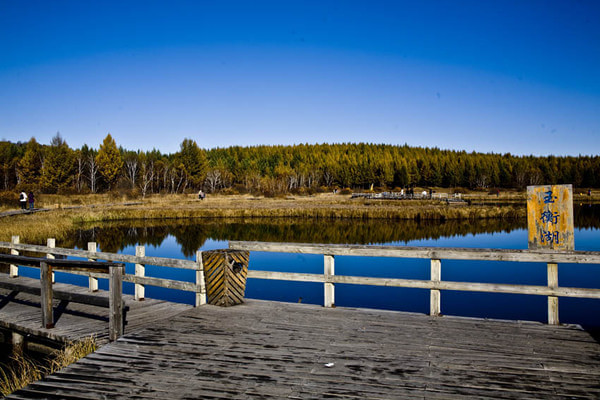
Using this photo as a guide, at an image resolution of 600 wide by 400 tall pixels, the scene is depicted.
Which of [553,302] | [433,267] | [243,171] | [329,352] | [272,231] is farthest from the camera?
[243,171]

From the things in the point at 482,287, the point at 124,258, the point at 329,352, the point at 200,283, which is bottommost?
the point at 329,352

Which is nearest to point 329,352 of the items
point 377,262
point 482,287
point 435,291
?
point 435,291

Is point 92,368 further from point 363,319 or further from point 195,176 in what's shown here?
point 195,176

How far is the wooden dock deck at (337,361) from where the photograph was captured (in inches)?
173

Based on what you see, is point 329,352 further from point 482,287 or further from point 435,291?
point 482,287

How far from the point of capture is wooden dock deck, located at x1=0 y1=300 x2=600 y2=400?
441cm

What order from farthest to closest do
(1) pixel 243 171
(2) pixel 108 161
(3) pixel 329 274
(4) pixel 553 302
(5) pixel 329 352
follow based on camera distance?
(1) pixel 243 171 < (2) pixel 108 161 < (3) pixel 329 274 < (4) pixel 553 302 < (5) pixel 329 352

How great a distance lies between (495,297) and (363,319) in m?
11.1

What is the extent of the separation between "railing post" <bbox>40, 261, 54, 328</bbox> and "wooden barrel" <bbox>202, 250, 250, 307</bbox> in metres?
2.50

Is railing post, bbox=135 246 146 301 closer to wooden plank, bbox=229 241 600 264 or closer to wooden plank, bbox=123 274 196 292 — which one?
wooden plank, bbox=123 274 196 292

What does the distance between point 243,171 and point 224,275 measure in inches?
5002

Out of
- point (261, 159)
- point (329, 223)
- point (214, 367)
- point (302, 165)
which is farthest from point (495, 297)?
point (261, 159)

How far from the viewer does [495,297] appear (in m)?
16.2

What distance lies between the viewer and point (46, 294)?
23.9 ft
